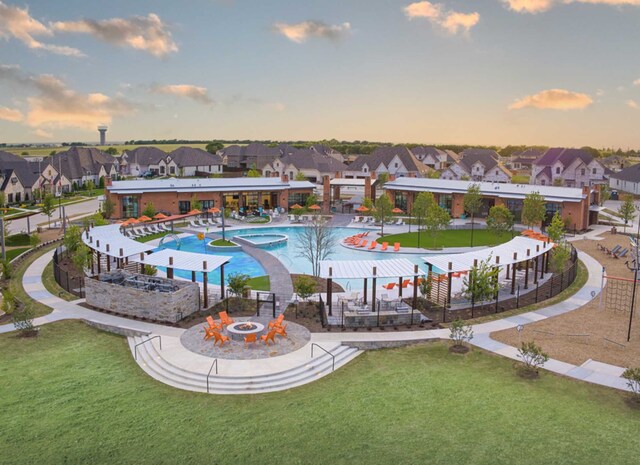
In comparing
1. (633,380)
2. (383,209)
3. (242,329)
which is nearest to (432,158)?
(383,209)

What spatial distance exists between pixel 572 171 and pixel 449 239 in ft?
186

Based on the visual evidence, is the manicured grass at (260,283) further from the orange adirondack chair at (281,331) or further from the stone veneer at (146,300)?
the orange adirondack chair at (281,331)

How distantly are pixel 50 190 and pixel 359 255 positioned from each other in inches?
2226

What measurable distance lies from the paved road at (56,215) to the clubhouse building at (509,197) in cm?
3782

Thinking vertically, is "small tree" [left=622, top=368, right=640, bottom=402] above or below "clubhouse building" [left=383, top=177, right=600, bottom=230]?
below

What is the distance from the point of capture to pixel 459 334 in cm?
2098

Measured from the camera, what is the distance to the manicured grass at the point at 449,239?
4462 centimetres

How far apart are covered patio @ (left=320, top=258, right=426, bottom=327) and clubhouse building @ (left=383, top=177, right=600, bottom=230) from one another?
102ft

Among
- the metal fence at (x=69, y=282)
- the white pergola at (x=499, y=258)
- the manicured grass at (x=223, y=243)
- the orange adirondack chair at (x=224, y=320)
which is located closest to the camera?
the orange adirondack chair at (x=224, y=320)

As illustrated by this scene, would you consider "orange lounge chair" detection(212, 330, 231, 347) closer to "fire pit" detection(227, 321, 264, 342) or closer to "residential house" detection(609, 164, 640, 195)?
"fire pit" detection(227, 321, 264, 342)

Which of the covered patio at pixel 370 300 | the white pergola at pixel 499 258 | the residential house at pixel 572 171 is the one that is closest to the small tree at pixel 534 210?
the white pergola at pixel 499 258

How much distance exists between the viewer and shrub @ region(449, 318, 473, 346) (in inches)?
817

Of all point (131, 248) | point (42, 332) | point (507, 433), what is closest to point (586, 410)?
point (507, 433)

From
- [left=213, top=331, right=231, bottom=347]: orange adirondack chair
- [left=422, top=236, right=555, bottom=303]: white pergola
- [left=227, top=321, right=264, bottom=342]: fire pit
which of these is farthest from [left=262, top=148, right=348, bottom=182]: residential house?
[left=213, top=331, right=231, bottom=347]: orange adirondack chair
